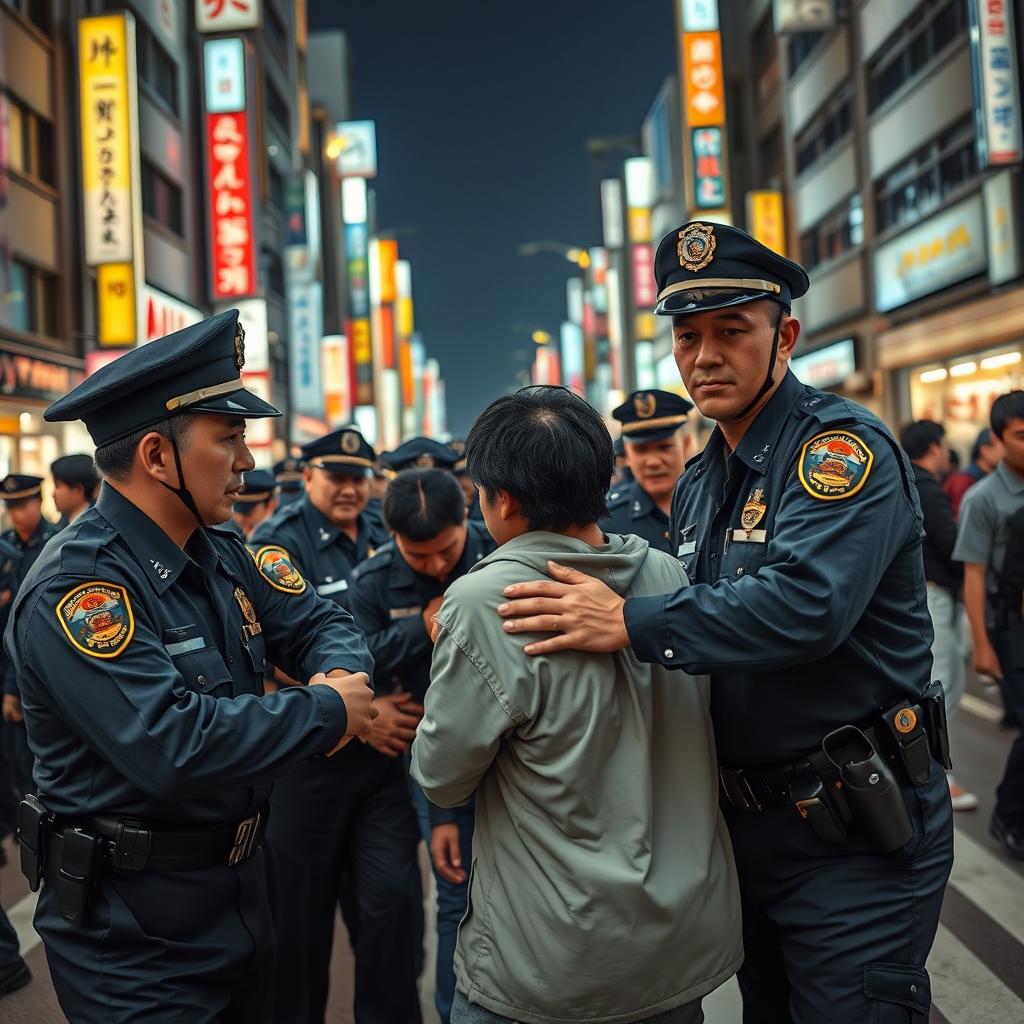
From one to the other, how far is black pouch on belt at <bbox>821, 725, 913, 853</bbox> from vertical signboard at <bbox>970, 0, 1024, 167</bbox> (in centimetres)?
1470

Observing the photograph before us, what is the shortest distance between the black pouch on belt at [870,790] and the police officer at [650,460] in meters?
3.44

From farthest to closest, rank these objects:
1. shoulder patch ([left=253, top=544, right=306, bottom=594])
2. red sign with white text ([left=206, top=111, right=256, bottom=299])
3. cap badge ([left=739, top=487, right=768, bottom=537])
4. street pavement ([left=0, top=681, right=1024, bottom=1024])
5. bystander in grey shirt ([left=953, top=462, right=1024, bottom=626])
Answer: red sign with white text ([left=206, top=111, right=256, bottom=299]) < bystander in grey shirt ([left=953, top=462, right=1024, bottom=626]) < street pavement ([left=0, top=681, right=1024, bottom=1024]) < shoulder patch ([left=253, top=544, right=306, bottom=594]) < cap badge ([left=739, top=487, right=768, bottom=537])

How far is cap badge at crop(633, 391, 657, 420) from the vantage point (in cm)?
631

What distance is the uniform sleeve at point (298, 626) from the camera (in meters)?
2.95

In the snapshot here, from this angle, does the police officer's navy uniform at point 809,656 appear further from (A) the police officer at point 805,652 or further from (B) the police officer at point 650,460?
(B) the police officer at point 650,460

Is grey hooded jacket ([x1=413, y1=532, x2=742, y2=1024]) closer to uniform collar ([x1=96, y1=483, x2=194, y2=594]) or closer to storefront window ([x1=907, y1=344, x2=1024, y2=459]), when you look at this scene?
uniform collar ([x1=96, y1=483, x2=194, y2=594])

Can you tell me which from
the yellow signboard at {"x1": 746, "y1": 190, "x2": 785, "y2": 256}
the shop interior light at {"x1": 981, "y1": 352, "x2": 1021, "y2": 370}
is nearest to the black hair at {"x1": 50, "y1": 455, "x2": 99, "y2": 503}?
the shop interior light at {"x1": 981, "y1": 352, "x2": 1021, "y2": 370}

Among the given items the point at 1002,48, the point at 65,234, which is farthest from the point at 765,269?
the point at 65,234

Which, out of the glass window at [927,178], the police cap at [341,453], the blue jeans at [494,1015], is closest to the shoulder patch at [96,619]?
the blue jeans at [494,1015]

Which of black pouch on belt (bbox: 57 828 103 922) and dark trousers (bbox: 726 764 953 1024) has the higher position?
black pouch on belt (bbox: 57 828 103 922)

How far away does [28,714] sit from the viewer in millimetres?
2453

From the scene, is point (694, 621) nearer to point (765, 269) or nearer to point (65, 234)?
point (765, 269)

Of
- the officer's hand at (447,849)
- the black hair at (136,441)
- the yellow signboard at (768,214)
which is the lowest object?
the officer's hand at (447,849)

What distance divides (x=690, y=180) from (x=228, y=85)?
11.1 metres
